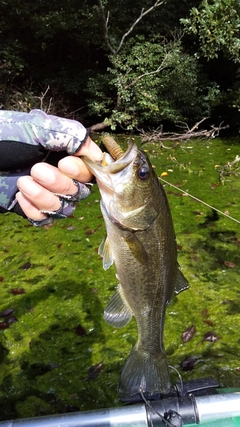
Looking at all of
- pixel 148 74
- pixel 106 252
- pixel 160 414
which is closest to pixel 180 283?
pixel 106 252

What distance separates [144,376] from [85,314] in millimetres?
2136

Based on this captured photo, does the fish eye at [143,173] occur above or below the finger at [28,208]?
above

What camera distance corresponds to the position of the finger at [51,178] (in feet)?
5.88

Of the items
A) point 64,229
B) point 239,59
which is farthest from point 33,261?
point 239,59

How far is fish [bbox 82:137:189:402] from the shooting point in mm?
1858

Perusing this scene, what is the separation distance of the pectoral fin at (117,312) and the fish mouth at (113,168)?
57cm

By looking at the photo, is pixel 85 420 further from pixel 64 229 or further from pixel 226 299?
pixel 64 229

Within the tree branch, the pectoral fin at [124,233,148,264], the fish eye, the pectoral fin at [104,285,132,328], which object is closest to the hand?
the fish eye

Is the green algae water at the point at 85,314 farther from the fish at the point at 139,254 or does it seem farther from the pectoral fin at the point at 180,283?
the pectoral fin at the point at 180,283

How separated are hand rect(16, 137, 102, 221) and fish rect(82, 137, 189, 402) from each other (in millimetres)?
57

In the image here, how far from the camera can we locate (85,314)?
4090mm

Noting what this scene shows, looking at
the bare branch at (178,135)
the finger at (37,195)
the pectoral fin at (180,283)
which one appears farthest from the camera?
the bare branch at (178,135)

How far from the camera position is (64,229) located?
5824mm

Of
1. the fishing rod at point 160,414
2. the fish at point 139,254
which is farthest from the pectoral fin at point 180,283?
the fishing rod at point 160,414
